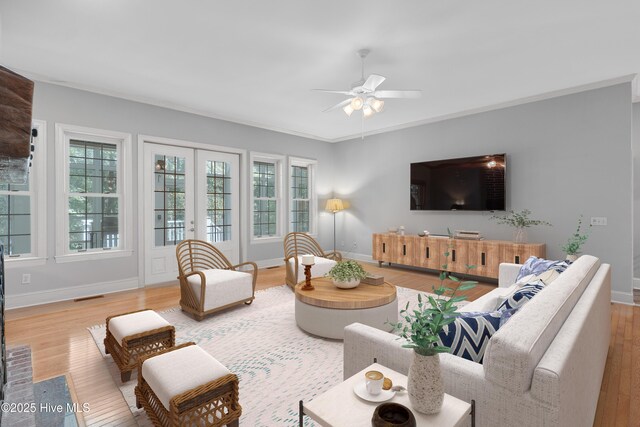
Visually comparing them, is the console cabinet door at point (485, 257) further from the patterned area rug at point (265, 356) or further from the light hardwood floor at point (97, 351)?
the patterned area rug at point (265, 356)

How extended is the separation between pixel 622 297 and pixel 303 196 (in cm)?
559

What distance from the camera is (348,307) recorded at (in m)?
2.90

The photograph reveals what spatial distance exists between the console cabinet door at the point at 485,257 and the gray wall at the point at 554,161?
18.7 inches

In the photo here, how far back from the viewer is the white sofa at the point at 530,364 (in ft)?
3.59

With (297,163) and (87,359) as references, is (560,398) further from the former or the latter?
(297,163)

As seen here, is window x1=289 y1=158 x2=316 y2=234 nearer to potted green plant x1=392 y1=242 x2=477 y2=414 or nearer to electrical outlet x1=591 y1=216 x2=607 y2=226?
electrical outlet x1=591 y1=216 x2=607 y2=226

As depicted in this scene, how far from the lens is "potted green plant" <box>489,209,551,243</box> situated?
4832 millimetres

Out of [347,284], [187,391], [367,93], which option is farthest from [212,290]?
[367,93]

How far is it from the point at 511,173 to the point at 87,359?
586cm

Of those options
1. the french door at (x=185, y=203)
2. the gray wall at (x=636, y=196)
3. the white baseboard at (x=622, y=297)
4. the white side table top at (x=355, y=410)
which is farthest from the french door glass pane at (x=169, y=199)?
the gray wall at (x=636, y=196)

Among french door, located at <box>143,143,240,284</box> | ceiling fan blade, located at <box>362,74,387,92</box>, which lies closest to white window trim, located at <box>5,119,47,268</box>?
french door, located at <box>143,143,240,284</box>

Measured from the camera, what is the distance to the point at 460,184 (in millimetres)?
5586

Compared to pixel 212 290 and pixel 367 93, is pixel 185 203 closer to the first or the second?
pixel 212 290

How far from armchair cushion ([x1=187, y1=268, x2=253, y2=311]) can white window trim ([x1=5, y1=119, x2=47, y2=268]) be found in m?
2.07
